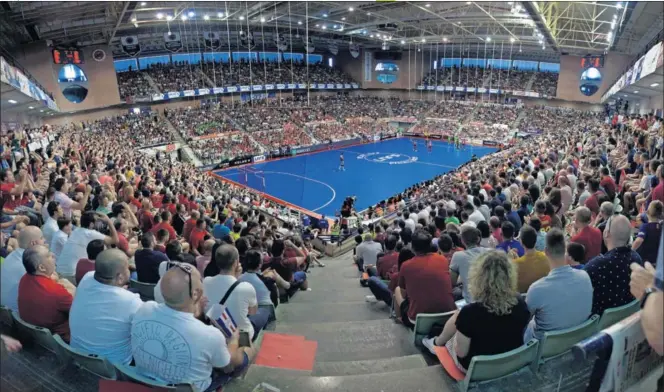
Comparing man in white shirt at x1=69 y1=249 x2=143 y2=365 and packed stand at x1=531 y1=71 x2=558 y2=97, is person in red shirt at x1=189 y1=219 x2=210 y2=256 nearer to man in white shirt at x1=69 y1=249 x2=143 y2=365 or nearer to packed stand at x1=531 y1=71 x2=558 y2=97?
man in white shirt at x1=69 y1=249 x2=143 y2=365

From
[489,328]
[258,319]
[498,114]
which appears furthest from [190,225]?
[498,114]

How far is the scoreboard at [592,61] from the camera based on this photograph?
39312 millimetres

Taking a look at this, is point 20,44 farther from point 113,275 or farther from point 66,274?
point 113,275

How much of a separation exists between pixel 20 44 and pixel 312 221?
20.8m

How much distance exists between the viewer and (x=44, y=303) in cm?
319

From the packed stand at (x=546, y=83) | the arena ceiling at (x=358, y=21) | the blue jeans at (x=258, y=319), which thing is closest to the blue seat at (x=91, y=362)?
the blue jeans at (x=258, y=319)

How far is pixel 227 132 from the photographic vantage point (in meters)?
38.2

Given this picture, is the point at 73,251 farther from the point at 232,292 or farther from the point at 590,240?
the point at 590,240

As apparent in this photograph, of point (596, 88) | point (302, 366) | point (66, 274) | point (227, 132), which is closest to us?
point (302, 366)

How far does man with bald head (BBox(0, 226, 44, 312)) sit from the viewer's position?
2873 mm

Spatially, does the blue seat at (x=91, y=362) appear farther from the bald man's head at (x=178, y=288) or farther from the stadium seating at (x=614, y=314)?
the stadium seating at (x=614, y=314)

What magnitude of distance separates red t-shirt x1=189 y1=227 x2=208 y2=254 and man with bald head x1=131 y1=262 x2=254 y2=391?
4.18 m

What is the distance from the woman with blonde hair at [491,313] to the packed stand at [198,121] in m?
35.0

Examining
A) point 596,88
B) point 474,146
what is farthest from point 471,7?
point 596,88
